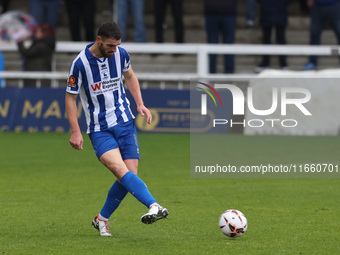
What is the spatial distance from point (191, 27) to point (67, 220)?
13656 millimetres

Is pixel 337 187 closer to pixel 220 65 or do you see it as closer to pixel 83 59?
pixel 83 59

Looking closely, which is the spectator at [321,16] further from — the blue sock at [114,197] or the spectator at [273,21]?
the blue sock at [114,197]

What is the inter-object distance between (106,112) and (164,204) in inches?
95.4

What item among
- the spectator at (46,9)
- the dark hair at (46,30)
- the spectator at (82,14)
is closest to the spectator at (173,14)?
the spectator at (82,14)

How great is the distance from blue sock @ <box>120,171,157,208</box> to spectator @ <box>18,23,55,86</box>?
11.2 meters

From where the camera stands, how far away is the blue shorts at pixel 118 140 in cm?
766

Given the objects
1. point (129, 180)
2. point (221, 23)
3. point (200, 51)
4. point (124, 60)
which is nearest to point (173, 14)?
point (221, 23)

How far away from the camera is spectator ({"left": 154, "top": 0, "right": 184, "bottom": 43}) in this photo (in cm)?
1909

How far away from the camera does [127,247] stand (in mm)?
7211

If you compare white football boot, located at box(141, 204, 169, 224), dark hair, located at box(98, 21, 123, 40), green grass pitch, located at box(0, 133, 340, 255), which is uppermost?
dark hair, located at box(98, 21, 123, 40)

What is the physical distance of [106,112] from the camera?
25.3ft

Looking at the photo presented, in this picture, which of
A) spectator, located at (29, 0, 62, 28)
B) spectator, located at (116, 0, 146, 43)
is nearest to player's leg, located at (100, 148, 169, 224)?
spectator, located at (116, 0, 146, 43)

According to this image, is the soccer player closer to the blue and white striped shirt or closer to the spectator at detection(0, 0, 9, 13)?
the blue and white striped shirt

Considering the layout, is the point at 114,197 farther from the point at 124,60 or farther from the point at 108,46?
the point at 108,46
